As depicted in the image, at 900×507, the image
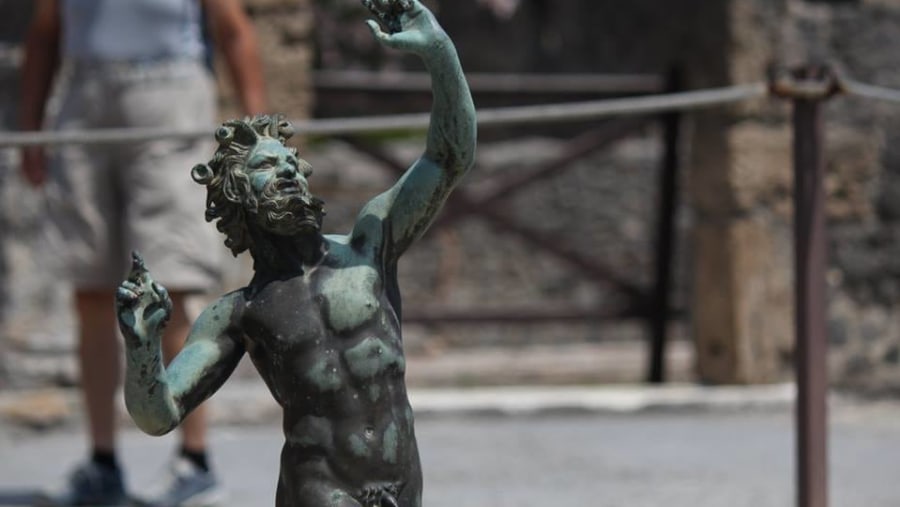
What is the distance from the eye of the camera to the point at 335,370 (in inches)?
88.5

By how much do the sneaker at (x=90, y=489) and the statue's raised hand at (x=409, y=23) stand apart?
6.57 feet

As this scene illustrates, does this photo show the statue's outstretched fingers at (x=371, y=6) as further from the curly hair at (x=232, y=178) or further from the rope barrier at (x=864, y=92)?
the rope barrier at (x=864, y=92)

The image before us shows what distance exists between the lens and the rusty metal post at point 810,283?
3338 millimetres

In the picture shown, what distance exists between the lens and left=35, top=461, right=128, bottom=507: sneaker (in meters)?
3.95

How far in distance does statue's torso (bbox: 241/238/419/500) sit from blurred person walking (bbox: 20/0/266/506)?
5.62 feet

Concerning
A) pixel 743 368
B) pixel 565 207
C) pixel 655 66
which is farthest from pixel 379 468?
pixel 655 66

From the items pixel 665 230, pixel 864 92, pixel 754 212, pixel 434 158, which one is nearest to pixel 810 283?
pixel 864 92

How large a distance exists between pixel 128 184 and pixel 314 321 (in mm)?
1893

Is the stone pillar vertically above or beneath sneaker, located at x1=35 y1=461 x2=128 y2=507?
above

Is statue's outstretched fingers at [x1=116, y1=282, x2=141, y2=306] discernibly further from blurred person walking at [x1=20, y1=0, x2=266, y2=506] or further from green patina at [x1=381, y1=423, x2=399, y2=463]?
blurred person walking at [x1=20, y1=0, x2=266, y2=506]

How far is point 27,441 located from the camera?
4.97m

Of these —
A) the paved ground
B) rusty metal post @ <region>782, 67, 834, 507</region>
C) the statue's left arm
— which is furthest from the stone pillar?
the statue's left arm

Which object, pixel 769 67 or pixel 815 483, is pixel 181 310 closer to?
pixel 815 483

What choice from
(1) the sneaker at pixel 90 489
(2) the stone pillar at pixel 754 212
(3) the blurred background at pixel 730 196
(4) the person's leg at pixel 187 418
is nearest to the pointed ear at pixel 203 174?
(4) the person's leg at pixel 187 418
